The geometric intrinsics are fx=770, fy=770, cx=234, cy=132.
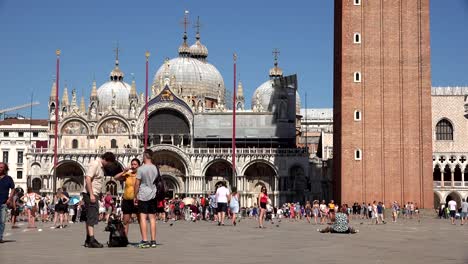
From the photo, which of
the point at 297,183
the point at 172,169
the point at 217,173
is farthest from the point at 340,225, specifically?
the point at 172,169

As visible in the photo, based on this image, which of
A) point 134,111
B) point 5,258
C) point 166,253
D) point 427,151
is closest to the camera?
point 5,258

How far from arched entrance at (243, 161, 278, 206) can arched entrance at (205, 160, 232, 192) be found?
1808mm

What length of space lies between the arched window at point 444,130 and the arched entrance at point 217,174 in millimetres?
20354

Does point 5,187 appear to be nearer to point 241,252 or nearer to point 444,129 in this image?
point 241,252

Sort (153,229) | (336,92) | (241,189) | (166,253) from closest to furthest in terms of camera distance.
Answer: (166,253) → (153,229) → (336,92) → (241,189)

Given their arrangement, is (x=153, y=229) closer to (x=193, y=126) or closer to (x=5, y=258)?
(x=5, y=258)

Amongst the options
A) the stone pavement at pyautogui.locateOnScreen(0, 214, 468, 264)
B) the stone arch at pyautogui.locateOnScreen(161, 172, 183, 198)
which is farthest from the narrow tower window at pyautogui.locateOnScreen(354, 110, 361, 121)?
the stone pavement at pyautogui.locateOnScreen(0, 214, 468, 264)

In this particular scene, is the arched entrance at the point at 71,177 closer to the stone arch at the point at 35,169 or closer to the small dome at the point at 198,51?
the stone arch at the point at 35,169

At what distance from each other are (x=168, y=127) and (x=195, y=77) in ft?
43.2

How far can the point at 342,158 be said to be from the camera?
173ft

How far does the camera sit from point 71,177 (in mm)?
74375

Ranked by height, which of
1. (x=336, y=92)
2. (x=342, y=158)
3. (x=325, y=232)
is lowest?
(x=325, y=232)

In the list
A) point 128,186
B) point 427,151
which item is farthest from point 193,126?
point 128,186

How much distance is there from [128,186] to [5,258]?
3.46 metres
